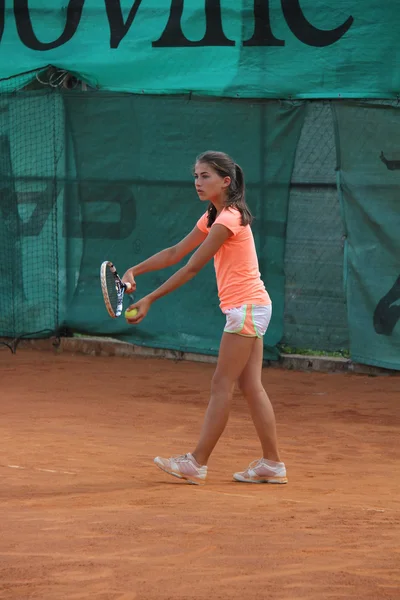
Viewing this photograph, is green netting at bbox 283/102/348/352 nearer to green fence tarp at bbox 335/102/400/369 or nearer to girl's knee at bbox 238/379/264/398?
green fence tarp at bbox 335/102/400/369

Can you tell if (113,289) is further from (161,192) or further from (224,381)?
(161,192)

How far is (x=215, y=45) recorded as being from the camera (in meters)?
11.0

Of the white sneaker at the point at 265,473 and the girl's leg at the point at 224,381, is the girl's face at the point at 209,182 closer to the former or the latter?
the girl's leg at the point at 224,381

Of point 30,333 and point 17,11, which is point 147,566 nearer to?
point 30,333

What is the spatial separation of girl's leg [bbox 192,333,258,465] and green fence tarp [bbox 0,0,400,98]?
4.85 m

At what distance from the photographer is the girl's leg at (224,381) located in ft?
19.6

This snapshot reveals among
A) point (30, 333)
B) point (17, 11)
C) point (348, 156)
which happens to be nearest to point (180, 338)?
point (30, 333)

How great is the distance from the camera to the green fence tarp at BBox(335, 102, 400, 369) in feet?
33.2

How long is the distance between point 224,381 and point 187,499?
712 mm

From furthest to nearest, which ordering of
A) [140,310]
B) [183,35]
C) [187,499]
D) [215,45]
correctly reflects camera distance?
[183,35], [215,45], [140,310], [187,499]

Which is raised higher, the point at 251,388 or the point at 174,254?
the point at 174,254

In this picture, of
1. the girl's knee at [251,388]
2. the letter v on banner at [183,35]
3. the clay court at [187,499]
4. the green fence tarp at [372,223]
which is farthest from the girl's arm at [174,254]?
the letter v on banner at [183,35]

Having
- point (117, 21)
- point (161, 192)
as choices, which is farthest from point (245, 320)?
point (117, 21)

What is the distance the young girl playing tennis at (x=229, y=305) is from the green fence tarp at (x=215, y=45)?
4.52 meters
